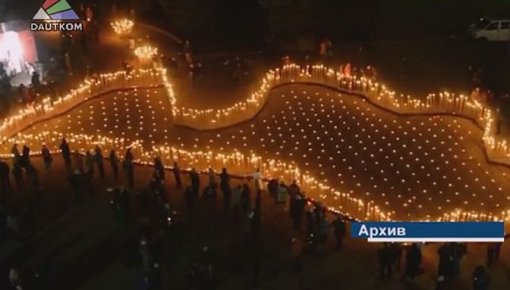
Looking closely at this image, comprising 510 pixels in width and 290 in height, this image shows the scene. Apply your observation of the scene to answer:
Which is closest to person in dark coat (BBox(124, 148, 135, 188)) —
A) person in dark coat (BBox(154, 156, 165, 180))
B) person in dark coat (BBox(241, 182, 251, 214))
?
person in dark coat (BBox(154, 156, 165, 180))

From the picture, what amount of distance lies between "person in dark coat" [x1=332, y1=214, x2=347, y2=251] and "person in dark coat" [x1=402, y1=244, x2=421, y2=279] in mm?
2015

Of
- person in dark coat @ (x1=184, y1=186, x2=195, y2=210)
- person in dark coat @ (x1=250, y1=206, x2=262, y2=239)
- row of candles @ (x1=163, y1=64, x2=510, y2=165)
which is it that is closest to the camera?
person in dark coat @ (x1=250, y1=206, x2=262, y2=239)

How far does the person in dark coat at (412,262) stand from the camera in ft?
69.8

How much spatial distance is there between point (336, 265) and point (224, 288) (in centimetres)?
319

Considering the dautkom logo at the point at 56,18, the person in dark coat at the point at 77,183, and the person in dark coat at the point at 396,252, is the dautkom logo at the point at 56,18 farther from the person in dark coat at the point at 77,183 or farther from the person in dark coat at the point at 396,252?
the person in dark coat at the point at 396,252

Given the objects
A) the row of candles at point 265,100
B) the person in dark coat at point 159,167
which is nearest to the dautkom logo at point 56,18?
the row of candles at point 265,100

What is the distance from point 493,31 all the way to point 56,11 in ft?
68.4

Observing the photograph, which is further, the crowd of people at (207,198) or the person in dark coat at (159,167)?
the person in dark coat at (159,167)

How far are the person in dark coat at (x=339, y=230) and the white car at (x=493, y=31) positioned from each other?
1845 centimetres

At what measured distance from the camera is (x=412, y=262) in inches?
845

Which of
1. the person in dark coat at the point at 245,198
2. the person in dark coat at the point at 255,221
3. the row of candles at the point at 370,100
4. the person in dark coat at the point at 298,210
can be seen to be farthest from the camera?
the row of candles at the point at 370,100

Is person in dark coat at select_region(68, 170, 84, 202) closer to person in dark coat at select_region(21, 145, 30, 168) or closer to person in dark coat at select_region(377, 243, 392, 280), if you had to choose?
person in dark coat at select_region(21, 145, 30, 168)

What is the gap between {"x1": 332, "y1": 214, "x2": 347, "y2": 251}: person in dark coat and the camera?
2266cm

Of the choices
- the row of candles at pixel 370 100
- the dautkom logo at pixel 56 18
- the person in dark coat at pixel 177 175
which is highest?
the dautkom logo at pixel 56 18
